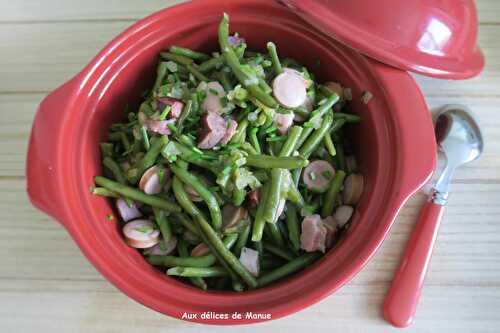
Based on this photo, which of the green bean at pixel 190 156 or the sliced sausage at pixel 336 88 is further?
the sliced sausage at pixel 336 88

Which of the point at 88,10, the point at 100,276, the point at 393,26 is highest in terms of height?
the point at 393,26

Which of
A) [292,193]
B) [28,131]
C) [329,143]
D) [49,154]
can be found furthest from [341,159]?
[28,131]

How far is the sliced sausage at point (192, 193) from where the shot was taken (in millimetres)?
967

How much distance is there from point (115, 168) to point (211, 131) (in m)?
0.26

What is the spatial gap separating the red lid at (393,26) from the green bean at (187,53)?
0.26 meters

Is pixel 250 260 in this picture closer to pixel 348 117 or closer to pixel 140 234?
pixel 140 234

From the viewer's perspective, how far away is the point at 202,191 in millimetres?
951

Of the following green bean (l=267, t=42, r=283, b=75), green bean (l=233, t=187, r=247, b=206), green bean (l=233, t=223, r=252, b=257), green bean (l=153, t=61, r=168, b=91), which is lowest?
green bean (l=233, t=223, r=252, b=257)

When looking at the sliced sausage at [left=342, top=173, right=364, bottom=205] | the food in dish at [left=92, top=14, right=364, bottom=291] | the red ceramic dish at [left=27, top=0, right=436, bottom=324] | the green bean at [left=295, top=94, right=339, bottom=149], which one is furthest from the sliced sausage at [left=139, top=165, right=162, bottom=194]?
the sliced sausage at [left=342, top=173, right=364, bottom=205]

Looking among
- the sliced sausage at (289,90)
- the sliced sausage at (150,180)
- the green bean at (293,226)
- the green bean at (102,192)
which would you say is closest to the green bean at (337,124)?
the sliced sausage at (289,90)

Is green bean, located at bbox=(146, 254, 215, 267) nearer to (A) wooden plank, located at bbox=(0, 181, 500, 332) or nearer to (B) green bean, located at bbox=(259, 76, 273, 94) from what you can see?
(A) wooden plank, located at bbox=(0, 181, 500, 332)

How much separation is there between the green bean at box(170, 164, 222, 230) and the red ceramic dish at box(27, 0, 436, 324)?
0.15m

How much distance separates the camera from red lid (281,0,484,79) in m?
0.94

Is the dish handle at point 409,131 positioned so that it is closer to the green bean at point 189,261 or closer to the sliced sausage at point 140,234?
the green bean at point 189,261
